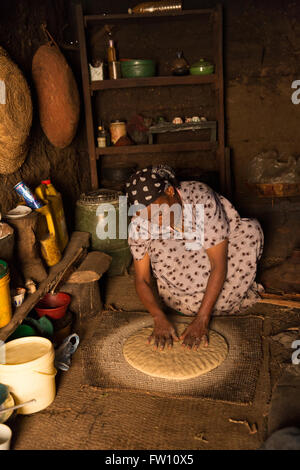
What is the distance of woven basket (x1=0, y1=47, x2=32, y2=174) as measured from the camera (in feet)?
7.51

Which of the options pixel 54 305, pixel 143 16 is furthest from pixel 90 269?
pixel 143 16

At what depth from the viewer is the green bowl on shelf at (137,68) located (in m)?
3.88

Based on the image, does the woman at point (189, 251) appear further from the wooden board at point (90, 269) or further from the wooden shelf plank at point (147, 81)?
the wooden shelf plank at point (147, 81)

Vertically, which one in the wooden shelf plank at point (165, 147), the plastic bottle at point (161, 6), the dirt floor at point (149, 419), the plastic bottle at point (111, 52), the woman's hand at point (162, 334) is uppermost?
the plastic bottle at point (161, 6)

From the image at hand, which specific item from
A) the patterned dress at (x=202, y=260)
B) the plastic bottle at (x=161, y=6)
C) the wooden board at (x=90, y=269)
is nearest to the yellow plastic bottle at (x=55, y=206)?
the wooden board at (x=90, y=269)

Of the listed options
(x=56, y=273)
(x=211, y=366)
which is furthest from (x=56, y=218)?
(x=211, y=366)

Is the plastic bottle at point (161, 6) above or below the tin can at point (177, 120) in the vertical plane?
above

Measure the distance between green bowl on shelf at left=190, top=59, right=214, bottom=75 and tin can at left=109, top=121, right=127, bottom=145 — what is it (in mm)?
858

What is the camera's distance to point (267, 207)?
13.2 ft

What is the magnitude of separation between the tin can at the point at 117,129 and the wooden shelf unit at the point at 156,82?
184 millimetres

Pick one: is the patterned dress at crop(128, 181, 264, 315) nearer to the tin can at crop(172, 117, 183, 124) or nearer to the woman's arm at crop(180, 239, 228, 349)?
the woman's arm at crop(180, 239, 228, 349)

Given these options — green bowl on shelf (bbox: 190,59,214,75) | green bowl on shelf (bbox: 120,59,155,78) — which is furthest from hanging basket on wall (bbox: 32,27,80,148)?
green bowl on shelf (bbox: 190,59,214,75)

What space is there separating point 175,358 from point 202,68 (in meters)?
2.86
